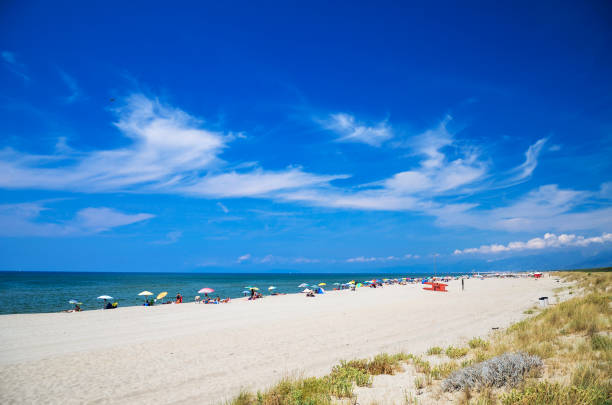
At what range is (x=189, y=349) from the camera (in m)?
11.6

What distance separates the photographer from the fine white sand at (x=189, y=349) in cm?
775

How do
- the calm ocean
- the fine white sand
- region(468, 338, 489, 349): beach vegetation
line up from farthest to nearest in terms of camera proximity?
the calm ocean → region(468, 338, 489, 349): beach vegetation → the fine white sand

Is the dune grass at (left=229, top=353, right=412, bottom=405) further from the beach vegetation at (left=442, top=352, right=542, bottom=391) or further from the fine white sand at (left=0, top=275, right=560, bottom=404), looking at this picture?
the beach vegetation at (left=442, top=352, right=542, bottom=391)

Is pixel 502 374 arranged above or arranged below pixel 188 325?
above

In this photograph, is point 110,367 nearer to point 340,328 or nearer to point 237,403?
point 237,403

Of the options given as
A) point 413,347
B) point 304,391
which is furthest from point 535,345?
point 304,391

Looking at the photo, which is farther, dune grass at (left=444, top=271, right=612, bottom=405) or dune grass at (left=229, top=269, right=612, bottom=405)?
dune grass at (left=229, top=269, right=612, bottom=405)

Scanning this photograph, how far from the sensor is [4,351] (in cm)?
1149

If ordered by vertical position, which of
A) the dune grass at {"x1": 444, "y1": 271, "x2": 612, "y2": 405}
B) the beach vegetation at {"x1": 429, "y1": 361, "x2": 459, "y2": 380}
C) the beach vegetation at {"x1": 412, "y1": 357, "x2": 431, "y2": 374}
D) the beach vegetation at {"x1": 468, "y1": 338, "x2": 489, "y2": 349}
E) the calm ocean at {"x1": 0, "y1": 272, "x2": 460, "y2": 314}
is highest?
the dune grass at {"x1": 444, "y1": 271, "x2": 612, "y2": 405}

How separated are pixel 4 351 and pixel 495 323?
20.6 metres

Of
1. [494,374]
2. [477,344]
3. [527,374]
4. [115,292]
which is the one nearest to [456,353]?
[477,344]

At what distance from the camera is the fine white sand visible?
7754 millimetres

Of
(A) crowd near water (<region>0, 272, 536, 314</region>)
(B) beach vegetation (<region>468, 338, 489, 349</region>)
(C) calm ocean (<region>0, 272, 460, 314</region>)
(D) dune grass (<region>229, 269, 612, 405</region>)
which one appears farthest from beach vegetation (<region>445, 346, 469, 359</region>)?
(C) calm ocean (<region>0, 272, 460, 314</region>)

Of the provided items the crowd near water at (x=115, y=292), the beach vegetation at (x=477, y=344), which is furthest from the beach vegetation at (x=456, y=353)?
the crowd near water at (x=115, y=292)
